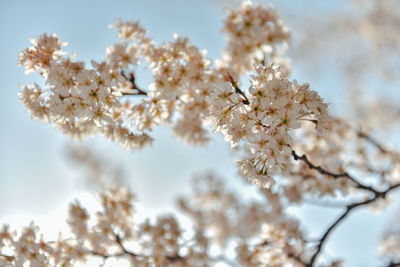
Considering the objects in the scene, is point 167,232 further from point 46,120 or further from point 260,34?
point 260,34

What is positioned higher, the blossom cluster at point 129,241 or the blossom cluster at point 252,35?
the blossom cluster at point 252,35

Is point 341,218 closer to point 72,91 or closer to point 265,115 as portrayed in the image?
point 265,115

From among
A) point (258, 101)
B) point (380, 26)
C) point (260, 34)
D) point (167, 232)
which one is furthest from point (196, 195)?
point (380, 26)

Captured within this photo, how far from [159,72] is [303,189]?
258 cm

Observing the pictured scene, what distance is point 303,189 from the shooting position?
4.16m

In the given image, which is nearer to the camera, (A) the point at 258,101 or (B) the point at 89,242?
(A) the point at 258,101

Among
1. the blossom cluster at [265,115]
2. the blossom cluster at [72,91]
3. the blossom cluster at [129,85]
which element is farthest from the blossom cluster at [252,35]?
the blossom cluster at [265,115]

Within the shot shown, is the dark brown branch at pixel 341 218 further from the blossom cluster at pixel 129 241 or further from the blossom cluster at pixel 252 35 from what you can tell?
the blossom cluster at pixel 252 35

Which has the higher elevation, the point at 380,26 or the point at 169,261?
the point at 380,26

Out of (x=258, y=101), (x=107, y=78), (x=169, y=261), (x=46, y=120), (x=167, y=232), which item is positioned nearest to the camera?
(x=258, y=101)

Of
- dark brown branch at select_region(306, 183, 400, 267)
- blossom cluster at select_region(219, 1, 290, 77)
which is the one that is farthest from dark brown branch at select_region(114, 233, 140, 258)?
blossom cluster at select_region(219, 1, 290, 77)

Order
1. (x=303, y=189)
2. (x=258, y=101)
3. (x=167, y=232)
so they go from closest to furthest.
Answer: (x=258, y=101) < (x=167, y=232) < (x=303, y=189)

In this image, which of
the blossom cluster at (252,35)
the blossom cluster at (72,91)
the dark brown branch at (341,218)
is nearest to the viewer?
the blossom cluster at (72,91)

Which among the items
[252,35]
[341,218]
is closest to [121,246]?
[341,218]
